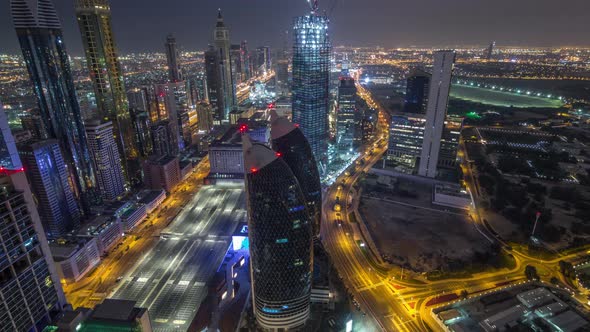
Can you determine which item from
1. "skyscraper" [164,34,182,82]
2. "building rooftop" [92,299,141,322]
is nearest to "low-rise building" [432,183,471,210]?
"building rooftop" [92,299,141,322]

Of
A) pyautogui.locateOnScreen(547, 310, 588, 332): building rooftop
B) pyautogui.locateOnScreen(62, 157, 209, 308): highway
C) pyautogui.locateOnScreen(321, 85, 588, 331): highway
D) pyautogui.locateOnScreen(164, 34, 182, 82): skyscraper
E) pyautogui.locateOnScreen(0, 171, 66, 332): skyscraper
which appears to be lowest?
pyautogui.locateOnScreen(62, 157, 209, 308): highway

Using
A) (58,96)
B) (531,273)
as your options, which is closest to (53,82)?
(58,96)

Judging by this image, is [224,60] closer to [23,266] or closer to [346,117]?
[346,117]

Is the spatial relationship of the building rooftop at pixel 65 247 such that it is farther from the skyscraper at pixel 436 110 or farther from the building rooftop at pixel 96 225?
the skyscraper at pixel 436 110

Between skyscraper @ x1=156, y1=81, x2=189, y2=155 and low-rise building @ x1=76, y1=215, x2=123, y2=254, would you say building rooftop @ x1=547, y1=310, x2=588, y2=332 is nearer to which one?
low-rise building @ x1=76, y1=215, x2=123, y2=254

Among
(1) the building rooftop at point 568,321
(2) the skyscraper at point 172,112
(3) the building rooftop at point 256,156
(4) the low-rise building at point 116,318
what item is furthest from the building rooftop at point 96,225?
(1) the building rooftop at point 568,321

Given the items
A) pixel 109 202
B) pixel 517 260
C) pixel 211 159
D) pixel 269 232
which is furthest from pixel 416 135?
pixel 109 202

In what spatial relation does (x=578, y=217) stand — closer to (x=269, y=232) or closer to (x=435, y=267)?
(x=435, y=267)
